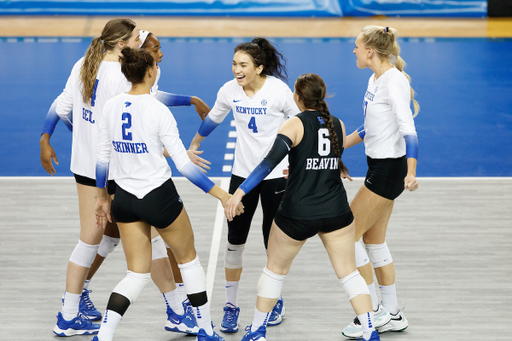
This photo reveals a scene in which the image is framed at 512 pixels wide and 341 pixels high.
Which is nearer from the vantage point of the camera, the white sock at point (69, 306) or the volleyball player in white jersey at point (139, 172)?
the volleyball player in white jersey at point (139, 172)

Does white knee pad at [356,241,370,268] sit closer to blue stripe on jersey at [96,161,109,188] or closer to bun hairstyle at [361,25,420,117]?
bun hairstyle at [361,25,420,117]

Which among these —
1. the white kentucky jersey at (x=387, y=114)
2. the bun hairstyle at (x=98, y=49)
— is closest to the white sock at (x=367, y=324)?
the white kentucky jersey at (x=387, y=114)

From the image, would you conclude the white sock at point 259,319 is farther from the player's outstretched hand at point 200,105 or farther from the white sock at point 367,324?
the player's outstretched hand at point 200,105

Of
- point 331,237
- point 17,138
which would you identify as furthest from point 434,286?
point 17,138

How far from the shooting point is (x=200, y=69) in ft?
39.0

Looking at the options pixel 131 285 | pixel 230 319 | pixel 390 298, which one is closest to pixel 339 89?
pixel 390 298

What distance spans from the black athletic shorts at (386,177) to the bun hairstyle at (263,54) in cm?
86

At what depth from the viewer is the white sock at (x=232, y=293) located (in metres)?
4.14

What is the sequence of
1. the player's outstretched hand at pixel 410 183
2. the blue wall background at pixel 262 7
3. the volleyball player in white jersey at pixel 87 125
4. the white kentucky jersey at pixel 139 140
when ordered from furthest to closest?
the blue wall background at pixel 262 7 → the volleyball player in white jersey at pixel 87 125 → the player's outstretched hand at pixel 410 183 → the white kentucky jersey at pixel 139 140

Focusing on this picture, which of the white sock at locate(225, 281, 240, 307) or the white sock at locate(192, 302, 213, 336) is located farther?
the white sock at locate(225, 281, 240, 307)

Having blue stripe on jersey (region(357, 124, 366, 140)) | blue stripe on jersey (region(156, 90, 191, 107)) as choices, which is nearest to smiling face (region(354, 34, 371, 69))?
blue stripe on jersey (region(357, 124, 366, 140))

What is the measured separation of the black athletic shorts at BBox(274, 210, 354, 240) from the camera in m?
3.48

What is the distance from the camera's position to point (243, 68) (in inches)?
158

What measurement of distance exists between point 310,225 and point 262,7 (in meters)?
14.1
